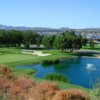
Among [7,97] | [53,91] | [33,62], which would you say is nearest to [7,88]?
[7,97]

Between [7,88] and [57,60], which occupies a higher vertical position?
[7,88]

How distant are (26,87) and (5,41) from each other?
269ft

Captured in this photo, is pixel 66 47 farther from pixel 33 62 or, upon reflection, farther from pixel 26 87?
pixel 26 87

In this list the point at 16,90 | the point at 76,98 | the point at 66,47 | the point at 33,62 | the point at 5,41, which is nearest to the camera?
the point at 76,98

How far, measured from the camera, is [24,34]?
94312mm

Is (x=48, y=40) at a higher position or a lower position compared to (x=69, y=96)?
lower

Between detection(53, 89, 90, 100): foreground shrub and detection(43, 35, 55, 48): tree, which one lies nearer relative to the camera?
detection(53, 89, 90, 100): foreground shrub

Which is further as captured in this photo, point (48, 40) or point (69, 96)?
point (48, 40)

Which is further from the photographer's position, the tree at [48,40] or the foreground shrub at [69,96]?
the tree at [48,40]

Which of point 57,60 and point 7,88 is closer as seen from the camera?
point 7,88

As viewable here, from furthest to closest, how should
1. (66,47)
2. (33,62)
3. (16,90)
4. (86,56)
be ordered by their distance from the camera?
(66,47), (86,56), (33,62), (16,90)

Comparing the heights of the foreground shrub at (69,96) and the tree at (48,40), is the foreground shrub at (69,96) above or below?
above

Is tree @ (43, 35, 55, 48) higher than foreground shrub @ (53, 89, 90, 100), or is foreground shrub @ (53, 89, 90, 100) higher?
foreground shrub @ (53, 89, 90, 100)

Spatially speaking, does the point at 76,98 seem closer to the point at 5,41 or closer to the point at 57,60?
the point at 57,60
